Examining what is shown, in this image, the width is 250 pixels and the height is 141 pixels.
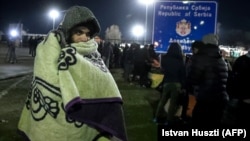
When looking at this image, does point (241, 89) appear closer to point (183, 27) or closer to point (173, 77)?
point (173, 77)

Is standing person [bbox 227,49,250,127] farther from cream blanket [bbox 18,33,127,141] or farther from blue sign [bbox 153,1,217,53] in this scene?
cream blanket [bbox 18,33,127,141]

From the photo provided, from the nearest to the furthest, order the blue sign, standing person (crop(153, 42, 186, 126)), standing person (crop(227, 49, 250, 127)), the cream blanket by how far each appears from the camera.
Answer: the cream blanket → standing person (crop(227, 49, 250, 127)) → standing person (crop(153, 42, 186, 126)) → the blue sign

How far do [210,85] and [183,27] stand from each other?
3.86 metres

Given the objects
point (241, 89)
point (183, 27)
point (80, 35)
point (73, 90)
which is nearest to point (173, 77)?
point (183, 27)

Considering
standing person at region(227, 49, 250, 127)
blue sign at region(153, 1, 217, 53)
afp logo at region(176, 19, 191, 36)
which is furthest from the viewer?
afp logo at region(176, 19, 191, 36)

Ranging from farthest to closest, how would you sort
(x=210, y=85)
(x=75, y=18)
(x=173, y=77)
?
(x=173, y=77), (x=210, y=85), (x=75, y=18)

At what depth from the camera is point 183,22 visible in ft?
32.2

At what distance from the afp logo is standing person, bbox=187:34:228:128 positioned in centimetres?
351

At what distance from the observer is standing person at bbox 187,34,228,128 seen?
6180 millimetres

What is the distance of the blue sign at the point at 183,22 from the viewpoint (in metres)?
9.53

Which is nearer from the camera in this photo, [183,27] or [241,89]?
[241,89]

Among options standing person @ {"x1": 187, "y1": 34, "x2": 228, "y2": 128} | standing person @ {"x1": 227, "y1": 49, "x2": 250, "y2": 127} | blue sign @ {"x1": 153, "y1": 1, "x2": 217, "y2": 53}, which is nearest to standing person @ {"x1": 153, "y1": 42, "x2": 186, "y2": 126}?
blue sign @ {"x1": 153, "y1": 1, "x2": 217, "y2": 53}

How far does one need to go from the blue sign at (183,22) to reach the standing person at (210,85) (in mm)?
3239

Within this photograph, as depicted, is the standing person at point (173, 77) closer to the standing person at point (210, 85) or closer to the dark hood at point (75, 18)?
the standing person at point (210, 85)
